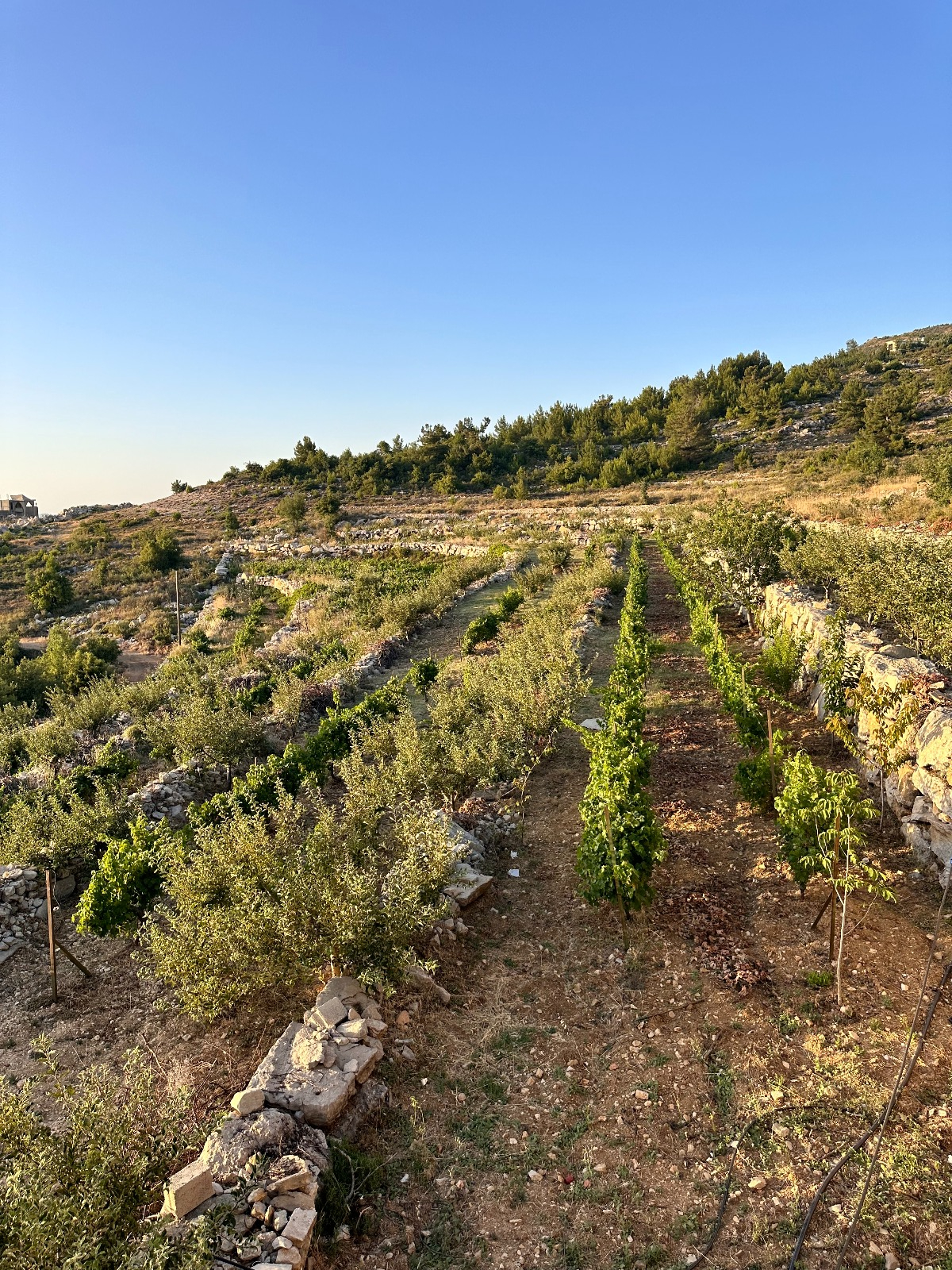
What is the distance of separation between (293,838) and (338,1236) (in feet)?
17.1

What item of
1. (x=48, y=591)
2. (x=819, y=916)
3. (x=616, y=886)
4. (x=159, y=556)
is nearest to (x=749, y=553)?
(x=819, y=916)

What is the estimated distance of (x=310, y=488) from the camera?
240ft

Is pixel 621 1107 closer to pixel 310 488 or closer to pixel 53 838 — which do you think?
pixel 53 838

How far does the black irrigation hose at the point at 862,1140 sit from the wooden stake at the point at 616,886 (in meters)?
2.47

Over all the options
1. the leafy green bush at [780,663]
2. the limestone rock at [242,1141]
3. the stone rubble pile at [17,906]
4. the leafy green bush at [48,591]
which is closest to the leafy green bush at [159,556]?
the leafy green bush at [48,591]

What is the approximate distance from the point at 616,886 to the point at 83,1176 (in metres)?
4.90

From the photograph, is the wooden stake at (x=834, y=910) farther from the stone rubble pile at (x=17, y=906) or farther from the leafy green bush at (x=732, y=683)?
the stone rubble pile at (x=17, y=906)

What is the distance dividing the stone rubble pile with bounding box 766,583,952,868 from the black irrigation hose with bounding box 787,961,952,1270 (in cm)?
213

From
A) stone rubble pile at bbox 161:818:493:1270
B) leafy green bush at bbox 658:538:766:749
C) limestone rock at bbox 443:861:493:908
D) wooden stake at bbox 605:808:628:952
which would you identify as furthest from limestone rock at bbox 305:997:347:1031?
leafy green bush at bbox 658:538:766:749

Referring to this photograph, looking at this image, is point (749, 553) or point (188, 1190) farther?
point (749, 553)

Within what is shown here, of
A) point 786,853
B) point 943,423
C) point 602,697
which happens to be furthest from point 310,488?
point 786,853

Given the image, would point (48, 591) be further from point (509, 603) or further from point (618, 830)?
point (618, 830)

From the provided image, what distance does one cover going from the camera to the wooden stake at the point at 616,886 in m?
6.45

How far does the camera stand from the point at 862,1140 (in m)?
4.17
